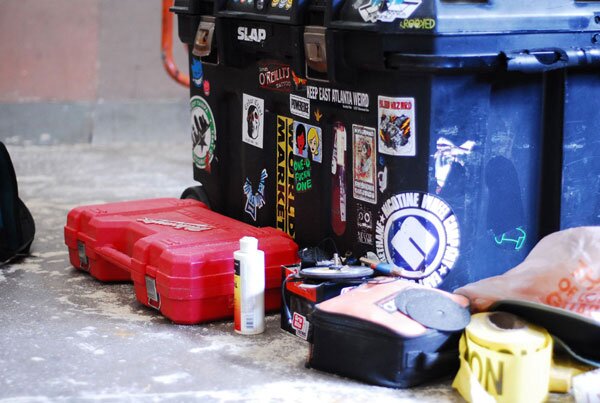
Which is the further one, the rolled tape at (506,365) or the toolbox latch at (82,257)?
the toolbox latch at (82,257)

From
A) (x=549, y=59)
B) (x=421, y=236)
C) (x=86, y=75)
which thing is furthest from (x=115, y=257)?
(x=86, y=75)

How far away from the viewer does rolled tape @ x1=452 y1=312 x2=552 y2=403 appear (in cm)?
289

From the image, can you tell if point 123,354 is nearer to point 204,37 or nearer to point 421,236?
point 421,236

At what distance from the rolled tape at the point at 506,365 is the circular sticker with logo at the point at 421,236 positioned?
0.45 metres

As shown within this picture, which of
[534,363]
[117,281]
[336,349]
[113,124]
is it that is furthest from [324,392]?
[113,124]

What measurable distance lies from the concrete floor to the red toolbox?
65mm

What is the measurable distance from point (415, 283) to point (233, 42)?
1356mm

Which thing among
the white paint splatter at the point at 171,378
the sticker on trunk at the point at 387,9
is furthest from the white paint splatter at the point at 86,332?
the sticker on trunk at the point at 387,9

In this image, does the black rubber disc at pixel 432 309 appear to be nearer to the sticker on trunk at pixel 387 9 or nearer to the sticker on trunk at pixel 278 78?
the sticker on trunk at pixel 387 9

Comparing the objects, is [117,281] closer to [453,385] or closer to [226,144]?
[226,144]

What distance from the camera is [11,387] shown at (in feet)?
10.1

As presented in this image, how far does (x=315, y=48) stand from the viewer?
3.60 m

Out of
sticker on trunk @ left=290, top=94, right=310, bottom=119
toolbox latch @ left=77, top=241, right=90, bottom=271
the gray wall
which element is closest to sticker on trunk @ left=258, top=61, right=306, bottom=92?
sticker on trunk @ left=290, top=94, right=310, bottom=119

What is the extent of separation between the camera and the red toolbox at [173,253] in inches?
140
